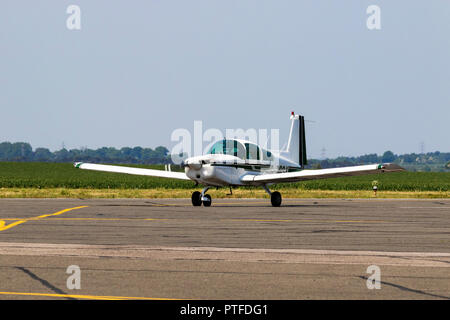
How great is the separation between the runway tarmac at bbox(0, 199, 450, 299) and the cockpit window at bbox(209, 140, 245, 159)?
25.8 ft

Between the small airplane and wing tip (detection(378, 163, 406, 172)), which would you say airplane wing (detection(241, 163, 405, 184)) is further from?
wing tip (detection(378, 163, 406, 172))

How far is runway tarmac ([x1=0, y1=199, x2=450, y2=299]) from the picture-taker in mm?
→ 8656

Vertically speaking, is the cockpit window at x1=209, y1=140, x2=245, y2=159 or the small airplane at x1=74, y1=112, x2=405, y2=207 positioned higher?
the cockpit window at x1=209, y1=140, x2=245, y2=159

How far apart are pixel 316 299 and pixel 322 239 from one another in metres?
6.82

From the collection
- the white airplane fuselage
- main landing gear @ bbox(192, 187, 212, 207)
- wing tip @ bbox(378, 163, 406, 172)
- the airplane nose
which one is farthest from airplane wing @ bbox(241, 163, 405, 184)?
the airplane nose

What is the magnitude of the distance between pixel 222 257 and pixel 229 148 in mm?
16896

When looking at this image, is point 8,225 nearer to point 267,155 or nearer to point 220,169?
point 220,169

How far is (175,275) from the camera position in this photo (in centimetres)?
981

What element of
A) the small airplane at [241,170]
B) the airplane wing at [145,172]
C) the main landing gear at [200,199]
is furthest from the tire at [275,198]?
the airplane wing at [145,172]

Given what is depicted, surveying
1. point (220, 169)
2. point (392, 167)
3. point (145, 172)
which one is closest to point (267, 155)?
point (220, 169)

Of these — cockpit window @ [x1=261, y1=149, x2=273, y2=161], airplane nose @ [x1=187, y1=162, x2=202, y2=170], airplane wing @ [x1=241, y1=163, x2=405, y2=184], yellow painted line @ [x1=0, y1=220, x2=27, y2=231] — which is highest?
cockpit window @ [x1=261, y1=149, x2=273, y2=161]

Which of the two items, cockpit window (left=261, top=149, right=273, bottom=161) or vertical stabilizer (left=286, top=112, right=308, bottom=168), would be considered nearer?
cockpit window (left=261, top=149, right=273, bottom=161)
